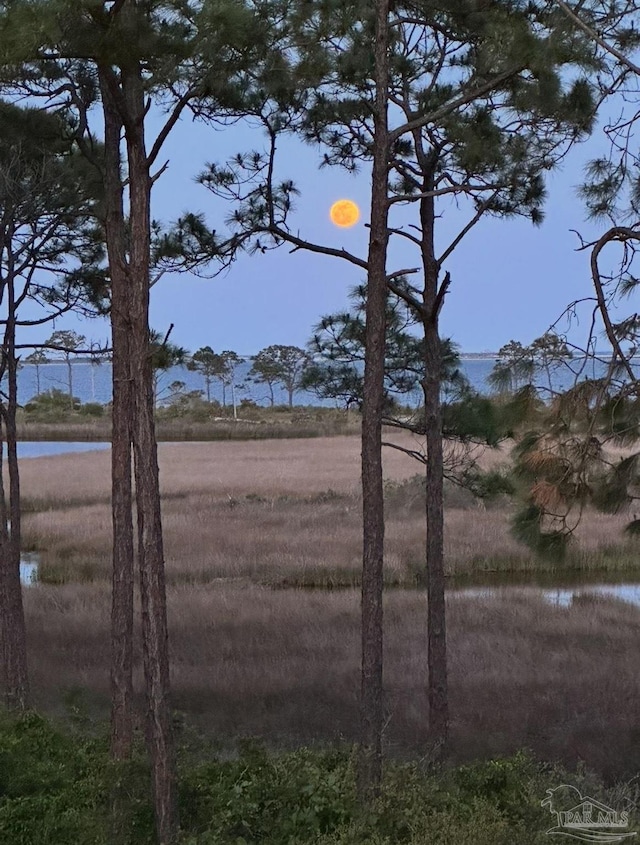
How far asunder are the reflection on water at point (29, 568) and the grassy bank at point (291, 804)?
12.9 meters

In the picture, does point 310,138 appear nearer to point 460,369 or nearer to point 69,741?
point 460,369

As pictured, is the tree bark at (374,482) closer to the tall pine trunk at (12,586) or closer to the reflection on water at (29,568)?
the tall pine trunk at (12,586)

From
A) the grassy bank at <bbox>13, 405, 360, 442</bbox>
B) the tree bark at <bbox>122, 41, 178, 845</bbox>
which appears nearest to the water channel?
the tree bark at <bbox>122, 41, 178, 845</bbox>

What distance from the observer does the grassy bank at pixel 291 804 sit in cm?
530

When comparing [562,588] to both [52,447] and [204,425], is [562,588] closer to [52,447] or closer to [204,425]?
[52,447]

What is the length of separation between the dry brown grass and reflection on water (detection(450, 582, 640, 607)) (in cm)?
76

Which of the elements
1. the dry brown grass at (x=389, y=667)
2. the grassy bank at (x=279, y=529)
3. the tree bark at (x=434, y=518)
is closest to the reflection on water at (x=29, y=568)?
the grassy bank at (x=279, y=529)

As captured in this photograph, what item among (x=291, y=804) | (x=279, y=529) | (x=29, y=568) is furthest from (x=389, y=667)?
(x=29, y=568)

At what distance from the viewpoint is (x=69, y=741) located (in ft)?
25.0

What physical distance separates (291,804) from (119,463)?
3842 mm

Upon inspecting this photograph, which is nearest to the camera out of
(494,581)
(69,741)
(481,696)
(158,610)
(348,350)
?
(158,610)

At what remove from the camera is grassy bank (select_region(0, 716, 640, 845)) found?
17.4 feet

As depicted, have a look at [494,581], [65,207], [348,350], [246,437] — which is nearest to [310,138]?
[348,350]

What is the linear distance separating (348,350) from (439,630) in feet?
10.7
